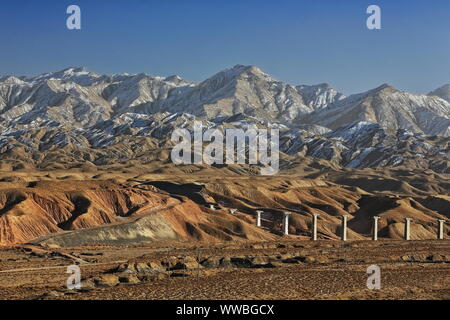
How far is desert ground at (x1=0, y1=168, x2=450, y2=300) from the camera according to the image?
3966cm

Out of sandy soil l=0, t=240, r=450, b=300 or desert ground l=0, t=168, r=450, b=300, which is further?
desert ground l=0, t=168, r=450, b=300

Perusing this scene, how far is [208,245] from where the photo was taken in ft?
240

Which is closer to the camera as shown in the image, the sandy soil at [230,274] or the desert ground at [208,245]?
the sandy soil at [230,274]

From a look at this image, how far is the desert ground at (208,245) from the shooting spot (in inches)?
1561

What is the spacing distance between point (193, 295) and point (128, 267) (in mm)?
13000

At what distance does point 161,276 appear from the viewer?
4469cm

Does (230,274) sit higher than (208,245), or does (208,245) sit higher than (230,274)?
(230,274)

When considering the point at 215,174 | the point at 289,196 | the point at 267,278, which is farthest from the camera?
the point at 215,174

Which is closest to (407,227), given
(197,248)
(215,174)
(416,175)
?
(197,248)

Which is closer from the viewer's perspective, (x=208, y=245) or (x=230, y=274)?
(x=230, y=274)
